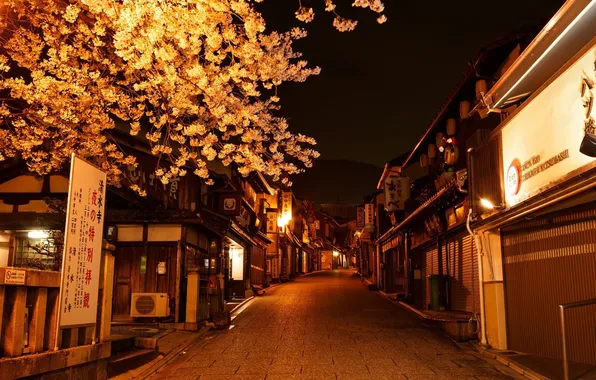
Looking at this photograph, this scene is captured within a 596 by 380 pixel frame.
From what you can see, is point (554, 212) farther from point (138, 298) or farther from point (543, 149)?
point (138, 298)

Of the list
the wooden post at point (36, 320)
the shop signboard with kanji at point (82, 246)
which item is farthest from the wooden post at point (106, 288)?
the wooden post at point (36, 320)

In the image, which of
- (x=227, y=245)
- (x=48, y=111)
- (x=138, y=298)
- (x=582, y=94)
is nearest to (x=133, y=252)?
(x=138, y=298)

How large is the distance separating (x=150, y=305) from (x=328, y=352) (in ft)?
28.5

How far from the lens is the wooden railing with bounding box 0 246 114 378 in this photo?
797 cm

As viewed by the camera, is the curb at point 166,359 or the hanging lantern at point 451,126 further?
the hanging lantern at point 451,126

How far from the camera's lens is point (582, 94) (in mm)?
9273

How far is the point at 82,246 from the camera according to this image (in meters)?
9.63

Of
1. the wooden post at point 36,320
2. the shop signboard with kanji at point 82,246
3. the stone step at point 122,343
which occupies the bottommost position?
the stone step at point 122,343

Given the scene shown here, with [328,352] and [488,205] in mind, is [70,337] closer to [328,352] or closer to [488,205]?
[328,352]

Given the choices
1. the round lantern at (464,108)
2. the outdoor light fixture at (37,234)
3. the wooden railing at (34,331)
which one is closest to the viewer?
the wooden railing at (34,331)

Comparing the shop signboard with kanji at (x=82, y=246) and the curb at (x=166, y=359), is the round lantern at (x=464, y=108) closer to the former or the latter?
the curb at (x=166, y=359)

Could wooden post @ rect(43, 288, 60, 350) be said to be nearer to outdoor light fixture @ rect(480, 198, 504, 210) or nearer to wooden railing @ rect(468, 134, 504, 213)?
outdoor light fixture @ rect(480, 198, 504, 210)

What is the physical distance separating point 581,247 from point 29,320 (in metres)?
10.6

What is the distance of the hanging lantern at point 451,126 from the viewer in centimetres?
2259
